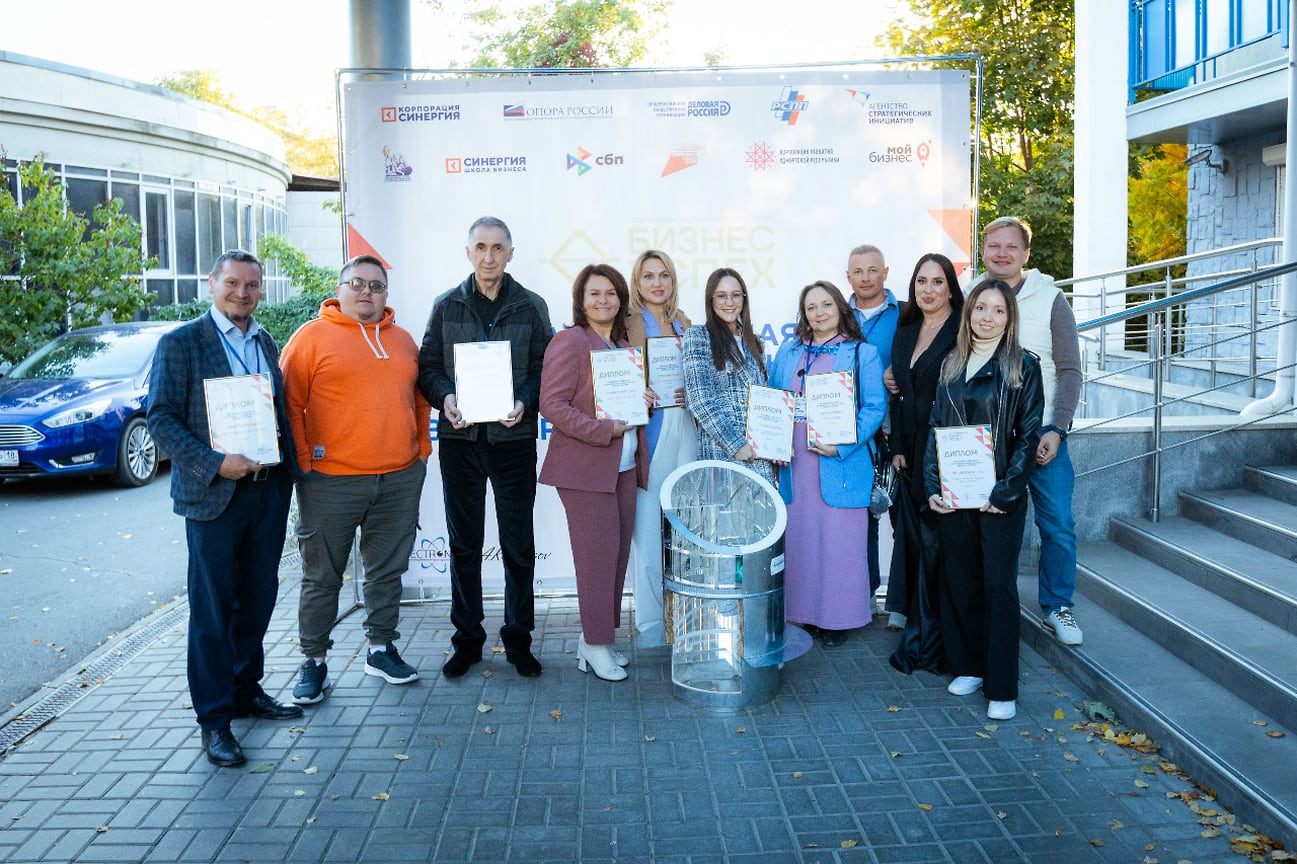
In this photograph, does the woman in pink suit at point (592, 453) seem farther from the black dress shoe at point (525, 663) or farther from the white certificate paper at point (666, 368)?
the black dress shoe at point (525, 663)

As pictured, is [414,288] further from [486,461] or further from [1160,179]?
[1160,179]

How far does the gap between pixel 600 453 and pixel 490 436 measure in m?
0.55

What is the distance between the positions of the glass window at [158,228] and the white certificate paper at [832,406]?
70.7 feet

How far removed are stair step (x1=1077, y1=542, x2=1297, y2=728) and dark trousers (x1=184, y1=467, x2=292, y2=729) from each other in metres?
4.25

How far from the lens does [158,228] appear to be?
945 inches

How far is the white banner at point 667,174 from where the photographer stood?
20.6 ft

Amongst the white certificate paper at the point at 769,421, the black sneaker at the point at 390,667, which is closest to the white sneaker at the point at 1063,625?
the white certificate paper at the point at 769,421

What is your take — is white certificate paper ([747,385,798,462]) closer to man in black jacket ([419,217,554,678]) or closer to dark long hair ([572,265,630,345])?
dark long hair ([572,265,630,345])

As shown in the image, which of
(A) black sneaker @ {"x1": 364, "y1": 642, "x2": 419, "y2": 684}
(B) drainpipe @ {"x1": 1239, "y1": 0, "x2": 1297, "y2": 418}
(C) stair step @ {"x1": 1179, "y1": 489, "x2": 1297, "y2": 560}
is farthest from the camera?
(B) drainpipe @ {"x1": 1239, "y1": 0, "x2": 1297, "y2": 418}

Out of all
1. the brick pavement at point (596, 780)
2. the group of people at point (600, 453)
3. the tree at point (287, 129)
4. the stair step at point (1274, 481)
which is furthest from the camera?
the tree at point (287, 129)

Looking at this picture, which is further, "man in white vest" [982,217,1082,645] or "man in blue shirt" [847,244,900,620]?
"man in blue shirt" [847,244,900,620]

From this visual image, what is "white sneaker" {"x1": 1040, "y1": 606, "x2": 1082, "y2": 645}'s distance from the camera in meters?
5.42

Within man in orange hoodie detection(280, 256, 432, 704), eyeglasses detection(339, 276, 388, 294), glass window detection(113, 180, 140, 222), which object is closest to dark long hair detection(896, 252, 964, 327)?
man in orange hoodie detection(280, 256, 432, 704)

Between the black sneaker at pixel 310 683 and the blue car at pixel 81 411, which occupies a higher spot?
the blue car at pixel 81 411
